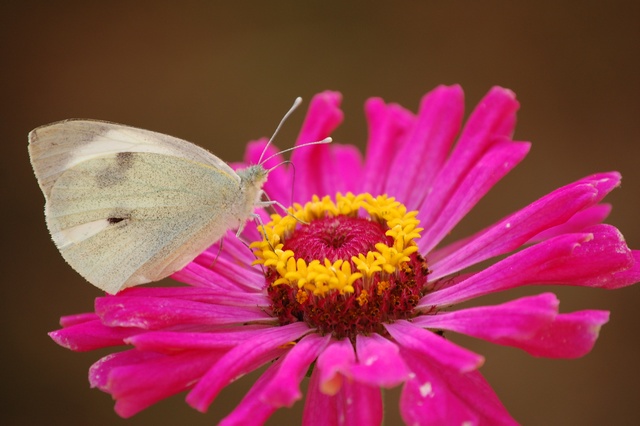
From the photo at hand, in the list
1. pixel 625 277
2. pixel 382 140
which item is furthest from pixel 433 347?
pixel 382 140

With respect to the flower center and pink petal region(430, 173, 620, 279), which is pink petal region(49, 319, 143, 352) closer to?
the flower center

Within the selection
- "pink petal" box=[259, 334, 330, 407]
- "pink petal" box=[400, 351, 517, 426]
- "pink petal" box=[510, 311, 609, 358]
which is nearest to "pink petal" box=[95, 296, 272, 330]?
"pink petal" box=[259, 334, 330, 407]

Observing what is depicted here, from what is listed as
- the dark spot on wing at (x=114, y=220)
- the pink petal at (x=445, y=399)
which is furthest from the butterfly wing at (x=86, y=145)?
the pink petal at (x=445, y=399)

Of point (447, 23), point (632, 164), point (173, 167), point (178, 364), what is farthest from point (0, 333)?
point (632, 164)

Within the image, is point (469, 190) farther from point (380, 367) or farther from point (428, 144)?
point (380, 367)

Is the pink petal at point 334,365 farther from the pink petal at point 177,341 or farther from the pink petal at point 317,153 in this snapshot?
the pink petal at point 317,153

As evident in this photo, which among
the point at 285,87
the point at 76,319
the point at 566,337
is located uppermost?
the point at 285,87

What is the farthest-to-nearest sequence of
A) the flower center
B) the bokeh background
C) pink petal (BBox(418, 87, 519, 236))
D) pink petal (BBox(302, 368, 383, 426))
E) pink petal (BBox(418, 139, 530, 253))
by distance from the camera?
1. the bokeh background
2. pink petal (BBox(418, 87, 519, 236))
3. pink petal (BBox(418, 139, 530, 253))
4. the flower center
5. pink petal (BBox(302, 368, 383, 426))
